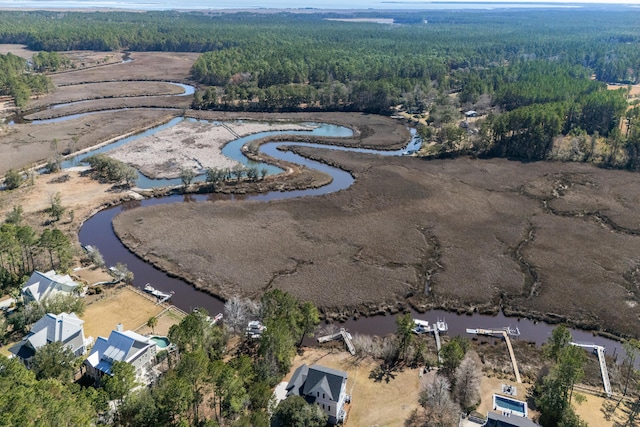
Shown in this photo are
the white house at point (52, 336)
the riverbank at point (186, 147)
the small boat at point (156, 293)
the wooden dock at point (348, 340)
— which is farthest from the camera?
the riverbank at point (186, 147)

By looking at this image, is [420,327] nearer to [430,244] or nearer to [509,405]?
[509,405]

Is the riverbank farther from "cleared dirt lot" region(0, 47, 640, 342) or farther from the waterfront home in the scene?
the waterfront home

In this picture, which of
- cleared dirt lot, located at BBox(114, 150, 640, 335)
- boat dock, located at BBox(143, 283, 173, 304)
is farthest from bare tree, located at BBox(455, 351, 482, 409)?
boat dock, located at BBox(143, 283, 173, 304)

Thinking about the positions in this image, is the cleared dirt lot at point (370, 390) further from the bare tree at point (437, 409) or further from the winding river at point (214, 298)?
the winding river at point (214, 298)

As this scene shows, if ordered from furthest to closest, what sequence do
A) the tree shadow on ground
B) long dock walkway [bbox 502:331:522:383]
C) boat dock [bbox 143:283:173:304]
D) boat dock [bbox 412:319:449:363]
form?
1. boat dock [bbox 143:283:173:304]
2. boat dock [bbox 412:319:449:363]
3. long dock walkway [bbox 502:331:522:383]
4. the tree shadow on ground

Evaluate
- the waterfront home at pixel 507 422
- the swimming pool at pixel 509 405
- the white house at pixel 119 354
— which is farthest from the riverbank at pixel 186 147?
the waterfront home at pixel 507 422

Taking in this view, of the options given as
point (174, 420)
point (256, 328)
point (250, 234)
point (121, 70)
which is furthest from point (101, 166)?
point (121, 70)

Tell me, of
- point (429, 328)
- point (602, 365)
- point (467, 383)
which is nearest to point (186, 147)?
point (429, 328)
